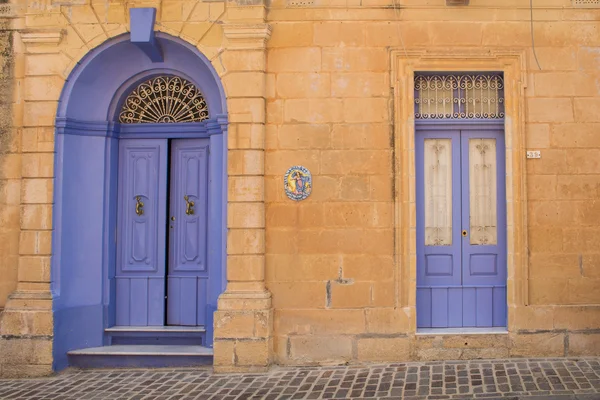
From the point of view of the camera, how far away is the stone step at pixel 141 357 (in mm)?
7172

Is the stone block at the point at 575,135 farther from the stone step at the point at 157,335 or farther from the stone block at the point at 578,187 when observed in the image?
the stone step at the point at 157,335

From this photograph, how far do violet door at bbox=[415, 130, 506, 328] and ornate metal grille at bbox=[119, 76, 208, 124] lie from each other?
2858 mm

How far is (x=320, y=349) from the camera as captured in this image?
706 cm

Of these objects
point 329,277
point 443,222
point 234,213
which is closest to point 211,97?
point 234,213

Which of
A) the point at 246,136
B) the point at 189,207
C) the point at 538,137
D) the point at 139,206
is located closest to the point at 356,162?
the point at 246,136

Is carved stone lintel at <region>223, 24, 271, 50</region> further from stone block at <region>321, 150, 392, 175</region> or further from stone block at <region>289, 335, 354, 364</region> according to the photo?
stone block at <region>289, 335, 354, 364</region>

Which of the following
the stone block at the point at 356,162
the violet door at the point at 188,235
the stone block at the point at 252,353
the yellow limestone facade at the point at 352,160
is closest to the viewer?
the stone block at the point at 252,353

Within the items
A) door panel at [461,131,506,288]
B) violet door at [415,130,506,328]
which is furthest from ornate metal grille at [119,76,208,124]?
door panel at [461,131,506,288]

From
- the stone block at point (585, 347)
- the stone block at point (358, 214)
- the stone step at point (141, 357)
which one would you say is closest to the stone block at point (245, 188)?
the stone block at point (358, 214)

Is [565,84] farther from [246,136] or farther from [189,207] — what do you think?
[189,207]

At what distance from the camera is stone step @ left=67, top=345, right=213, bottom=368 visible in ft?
23.5

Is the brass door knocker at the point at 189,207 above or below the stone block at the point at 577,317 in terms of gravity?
above

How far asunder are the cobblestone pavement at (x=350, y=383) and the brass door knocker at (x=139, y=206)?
1984mm

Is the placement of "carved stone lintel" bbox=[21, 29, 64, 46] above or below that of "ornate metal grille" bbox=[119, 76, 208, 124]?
above
